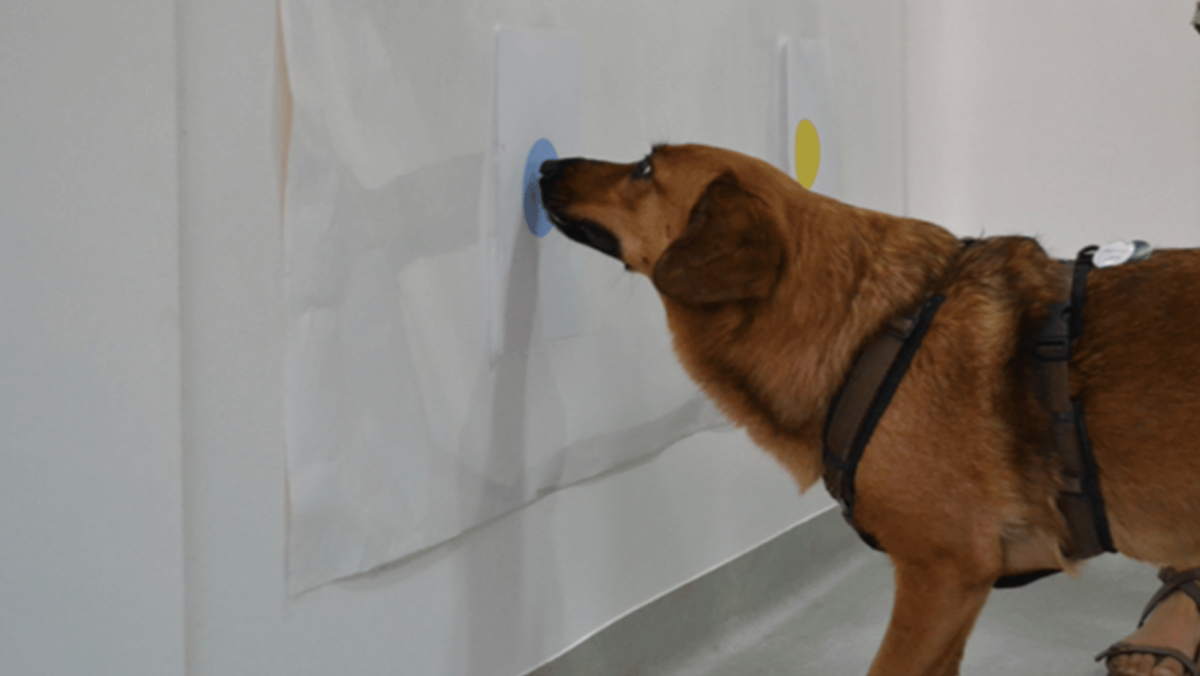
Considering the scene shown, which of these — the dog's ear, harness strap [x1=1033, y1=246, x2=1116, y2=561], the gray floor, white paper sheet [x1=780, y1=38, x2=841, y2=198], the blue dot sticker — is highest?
white paper sheet [x1=780, y1=38, x2=841, y2=198]

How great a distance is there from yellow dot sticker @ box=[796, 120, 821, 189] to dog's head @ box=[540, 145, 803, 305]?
3.10ft

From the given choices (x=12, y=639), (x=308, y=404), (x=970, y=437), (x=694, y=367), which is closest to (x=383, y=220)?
(x=308, y=404)

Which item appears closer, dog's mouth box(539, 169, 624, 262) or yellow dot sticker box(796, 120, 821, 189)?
dog's mouth box(539, 169, 624, 262)

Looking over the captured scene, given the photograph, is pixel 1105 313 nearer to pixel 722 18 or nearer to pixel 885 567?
pixel 722 18

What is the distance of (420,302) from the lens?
1396 millimetres

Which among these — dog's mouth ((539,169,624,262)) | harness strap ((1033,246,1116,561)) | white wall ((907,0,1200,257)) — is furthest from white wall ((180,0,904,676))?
white wall ((907,0,1200,257))

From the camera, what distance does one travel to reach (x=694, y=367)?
1415 mm

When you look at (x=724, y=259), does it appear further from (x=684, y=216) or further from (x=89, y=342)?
(x=89, y=342)

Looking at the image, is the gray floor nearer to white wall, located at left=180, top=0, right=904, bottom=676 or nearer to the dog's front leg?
white wall, located at left=180, top=0, right=904, bottom=676

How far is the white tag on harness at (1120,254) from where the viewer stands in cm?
130

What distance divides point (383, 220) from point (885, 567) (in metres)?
1.71

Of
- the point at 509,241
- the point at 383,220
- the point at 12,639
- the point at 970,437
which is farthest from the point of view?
the point at 509,241

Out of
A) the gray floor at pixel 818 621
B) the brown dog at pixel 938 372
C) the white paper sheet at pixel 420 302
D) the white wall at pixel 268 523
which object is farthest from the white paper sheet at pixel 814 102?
the brown dog at pixel 938 372

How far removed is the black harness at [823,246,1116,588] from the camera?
1214 millimetres
